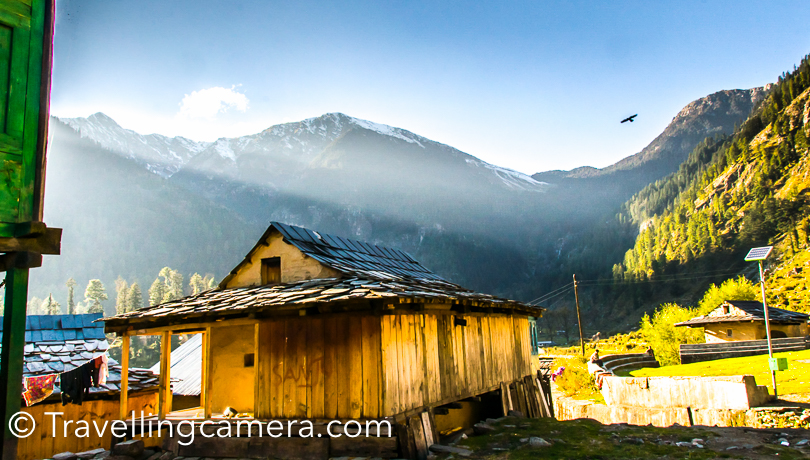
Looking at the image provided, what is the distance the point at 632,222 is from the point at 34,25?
676 feet

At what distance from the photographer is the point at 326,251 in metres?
15.3

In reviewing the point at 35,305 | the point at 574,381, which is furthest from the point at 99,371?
the point at 35,305

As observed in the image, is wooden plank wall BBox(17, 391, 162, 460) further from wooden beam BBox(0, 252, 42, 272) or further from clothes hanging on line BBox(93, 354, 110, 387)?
wooden beam BBox(0, 252, 42, 272)

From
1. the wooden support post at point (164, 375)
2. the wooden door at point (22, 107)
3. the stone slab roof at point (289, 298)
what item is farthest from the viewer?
the wooden support post at point (164, 375)

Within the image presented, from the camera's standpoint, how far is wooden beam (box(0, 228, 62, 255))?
18.4ft

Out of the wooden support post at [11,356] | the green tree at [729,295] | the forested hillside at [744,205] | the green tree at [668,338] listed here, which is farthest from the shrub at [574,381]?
the forested hillside at [744,205]

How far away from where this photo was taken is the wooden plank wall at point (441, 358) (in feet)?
35.0

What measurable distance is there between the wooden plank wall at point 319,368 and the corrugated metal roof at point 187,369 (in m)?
9.99

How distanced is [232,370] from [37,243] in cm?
1041

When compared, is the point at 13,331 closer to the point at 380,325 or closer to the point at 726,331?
the point at 380,325

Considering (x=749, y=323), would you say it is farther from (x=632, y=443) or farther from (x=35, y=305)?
(x=35, y=305)

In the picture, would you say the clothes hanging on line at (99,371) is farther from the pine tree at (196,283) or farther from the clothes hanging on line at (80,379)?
the pine tree at (196,283)

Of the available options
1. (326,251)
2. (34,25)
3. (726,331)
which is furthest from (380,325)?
(726,331)

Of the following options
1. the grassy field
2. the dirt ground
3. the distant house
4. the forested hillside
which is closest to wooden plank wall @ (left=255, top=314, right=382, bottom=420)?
the dirt ground
